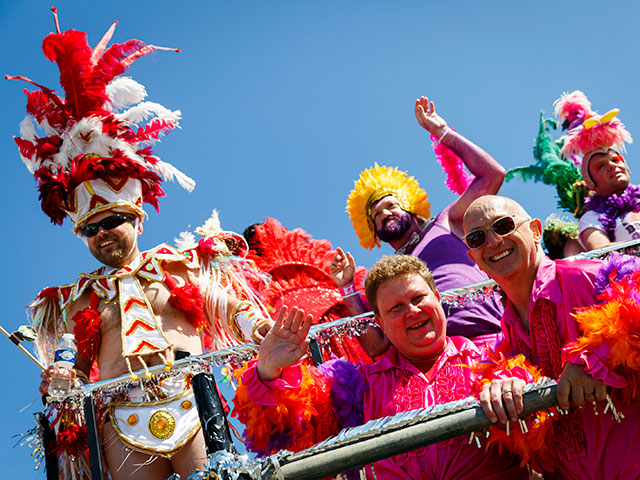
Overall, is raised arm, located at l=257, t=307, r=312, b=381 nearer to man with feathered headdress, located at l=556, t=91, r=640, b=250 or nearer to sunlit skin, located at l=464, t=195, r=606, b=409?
sunlit skin, located at l=464, t=195, r=606, b=409

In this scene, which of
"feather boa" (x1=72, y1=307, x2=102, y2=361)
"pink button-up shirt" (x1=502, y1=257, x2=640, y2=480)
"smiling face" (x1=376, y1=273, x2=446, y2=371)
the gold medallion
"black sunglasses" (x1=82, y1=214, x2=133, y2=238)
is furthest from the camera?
"black sunglasses" (x1=82, y1=214, x2=133, y2=238)

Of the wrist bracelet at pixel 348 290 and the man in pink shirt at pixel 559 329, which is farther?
the wrist bracelet at pixel 348 290

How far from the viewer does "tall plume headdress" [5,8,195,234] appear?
3701mm

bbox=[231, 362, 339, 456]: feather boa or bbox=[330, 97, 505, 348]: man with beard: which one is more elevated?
bbox=[330, 97, 505, 348]: man with beard

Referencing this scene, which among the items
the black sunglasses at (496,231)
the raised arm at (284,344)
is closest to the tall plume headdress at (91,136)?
the raised arm at (284,344)

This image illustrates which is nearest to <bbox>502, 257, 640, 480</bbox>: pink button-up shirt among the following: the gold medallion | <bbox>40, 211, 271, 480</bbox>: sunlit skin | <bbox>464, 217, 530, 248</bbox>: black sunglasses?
<bbox>464, 217, 530, 248</bbox>: black sunglasses

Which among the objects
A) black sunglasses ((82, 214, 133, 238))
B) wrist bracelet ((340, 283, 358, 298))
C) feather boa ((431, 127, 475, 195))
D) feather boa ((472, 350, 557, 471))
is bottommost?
feather boa ((472, 350, 557, 471))

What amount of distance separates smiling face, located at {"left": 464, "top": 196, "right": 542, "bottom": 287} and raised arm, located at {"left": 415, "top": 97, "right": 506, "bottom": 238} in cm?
131

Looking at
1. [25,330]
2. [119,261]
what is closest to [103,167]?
[119,261]

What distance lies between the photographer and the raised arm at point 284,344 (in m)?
2.30

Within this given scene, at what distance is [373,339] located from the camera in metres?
3.24

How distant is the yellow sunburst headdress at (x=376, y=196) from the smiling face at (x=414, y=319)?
181 centimetres

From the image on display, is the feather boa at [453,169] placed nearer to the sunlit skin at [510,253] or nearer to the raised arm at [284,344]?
the sunlit skin at [510,253]

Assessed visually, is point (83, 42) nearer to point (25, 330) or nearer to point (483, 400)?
point (25, 330)
